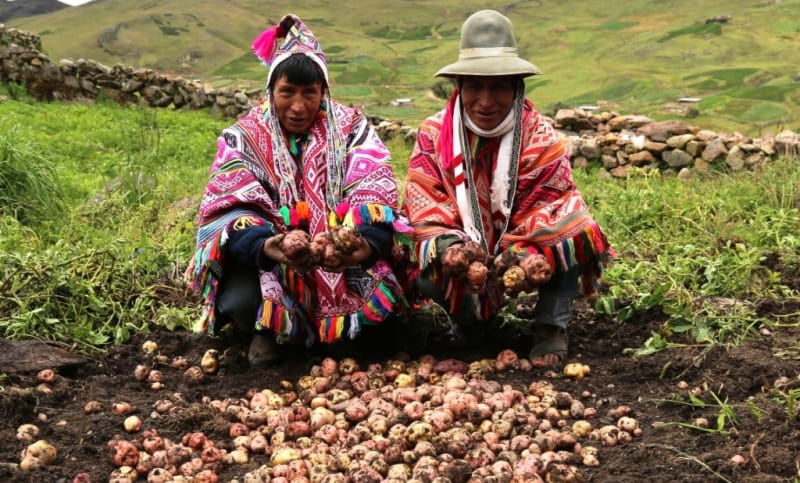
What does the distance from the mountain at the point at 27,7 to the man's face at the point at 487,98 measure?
27830mm

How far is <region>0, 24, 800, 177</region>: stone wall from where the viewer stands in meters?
7.46

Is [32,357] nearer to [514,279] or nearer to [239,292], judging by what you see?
[239,292]

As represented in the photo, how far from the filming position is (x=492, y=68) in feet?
9.69

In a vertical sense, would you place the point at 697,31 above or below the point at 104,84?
above

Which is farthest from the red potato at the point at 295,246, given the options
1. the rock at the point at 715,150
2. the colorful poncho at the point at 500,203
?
the rock at the point at 715,150

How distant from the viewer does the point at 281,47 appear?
3250mm

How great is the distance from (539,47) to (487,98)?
16.0 metres

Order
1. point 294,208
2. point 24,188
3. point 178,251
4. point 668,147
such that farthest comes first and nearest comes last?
point 668,147 < point 24,188 < point 178,251 < point 294,208

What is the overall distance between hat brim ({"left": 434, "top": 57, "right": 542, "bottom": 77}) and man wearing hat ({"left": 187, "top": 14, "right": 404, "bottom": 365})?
539 millimetres

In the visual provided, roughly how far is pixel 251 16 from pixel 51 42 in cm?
541

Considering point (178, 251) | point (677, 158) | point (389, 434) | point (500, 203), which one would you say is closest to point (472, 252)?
point (500, 203)

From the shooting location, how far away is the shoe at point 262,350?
10.6 ft

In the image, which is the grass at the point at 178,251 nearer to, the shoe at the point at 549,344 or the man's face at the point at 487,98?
the shoe at the point at 549,344

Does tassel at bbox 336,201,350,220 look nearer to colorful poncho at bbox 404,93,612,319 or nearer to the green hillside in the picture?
colorful poncho at bbox 404,93,612,319
